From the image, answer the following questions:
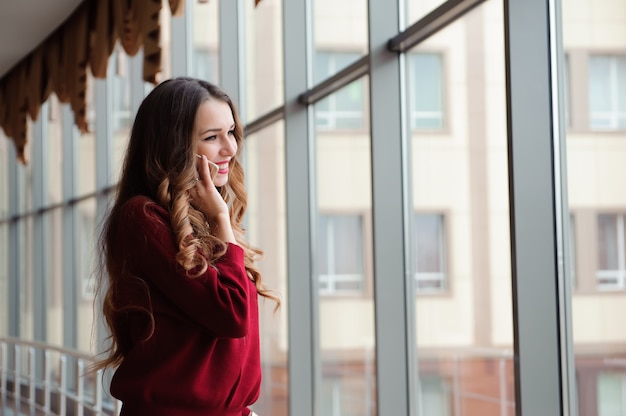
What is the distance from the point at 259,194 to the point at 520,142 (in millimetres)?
3781

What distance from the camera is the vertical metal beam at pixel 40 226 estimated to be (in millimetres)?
10008

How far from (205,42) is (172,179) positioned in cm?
434

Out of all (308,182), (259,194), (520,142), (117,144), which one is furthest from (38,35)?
(520,142)

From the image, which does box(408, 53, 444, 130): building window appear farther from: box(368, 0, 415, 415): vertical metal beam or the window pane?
the window pane

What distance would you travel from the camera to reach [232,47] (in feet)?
16.8

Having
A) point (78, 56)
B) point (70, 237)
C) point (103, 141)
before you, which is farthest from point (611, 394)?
point (70, 237)

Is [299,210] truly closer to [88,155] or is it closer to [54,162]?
[88,155]

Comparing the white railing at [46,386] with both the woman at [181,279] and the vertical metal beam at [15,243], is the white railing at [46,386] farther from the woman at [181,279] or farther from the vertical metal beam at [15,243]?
the woman at [181,279]

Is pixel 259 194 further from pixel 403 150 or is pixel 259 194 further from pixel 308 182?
pixel 403 150

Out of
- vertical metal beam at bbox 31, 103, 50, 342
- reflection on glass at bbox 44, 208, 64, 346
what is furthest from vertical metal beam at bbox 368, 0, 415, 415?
vertical metal beam at bbox 31, 103, 50, 342

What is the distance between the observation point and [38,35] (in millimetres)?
7453

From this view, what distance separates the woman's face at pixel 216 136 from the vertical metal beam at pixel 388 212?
169cm

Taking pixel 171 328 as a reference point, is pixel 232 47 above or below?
above

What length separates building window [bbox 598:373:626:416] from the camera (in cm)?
209
